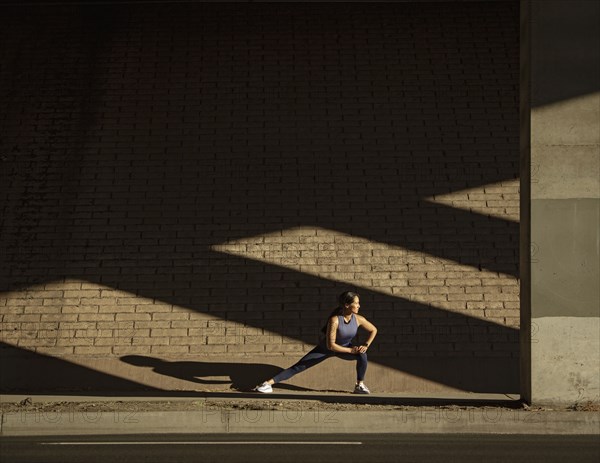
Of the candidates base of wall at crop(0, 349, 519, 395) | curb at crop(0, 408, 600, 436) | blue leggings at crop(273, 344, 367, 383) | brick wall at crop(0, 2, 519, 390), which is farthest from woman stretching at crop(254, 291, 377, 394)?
curb at crop(0, 408, 600, 436)

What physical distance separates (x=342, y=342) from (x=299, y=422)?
92.1 inches

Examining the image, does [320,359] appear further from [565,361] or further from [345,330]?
[565,361]

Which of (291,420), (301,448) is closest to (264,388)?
(291,420)

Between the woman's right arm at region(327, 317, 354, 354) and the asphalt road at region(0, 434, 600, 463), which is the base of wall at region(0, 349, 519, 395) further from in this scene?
the asphalt road at region(0, 434, 600, 463)

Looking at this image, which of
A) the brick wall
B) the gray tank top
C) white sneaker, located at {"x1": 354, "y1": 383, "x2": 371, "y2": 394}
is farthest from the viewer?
the brick wall

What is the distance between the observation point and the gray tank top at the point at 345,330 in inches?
485

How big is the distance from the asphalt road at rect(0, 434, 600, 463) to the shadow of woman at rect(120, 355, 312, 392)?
389 cm

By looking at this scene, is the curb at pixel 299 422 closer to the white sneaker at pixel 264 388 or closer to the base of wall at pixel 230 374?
the white sneaker at pixel 264 388

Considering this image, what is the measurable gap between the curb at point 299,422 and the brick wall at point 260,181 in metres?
3.56

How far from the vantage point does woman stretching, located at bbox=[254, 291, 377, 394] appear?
12227mm

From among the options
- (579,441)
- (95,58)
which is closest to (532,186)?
(579,441)

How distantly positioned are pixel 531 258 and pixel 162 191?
691cm

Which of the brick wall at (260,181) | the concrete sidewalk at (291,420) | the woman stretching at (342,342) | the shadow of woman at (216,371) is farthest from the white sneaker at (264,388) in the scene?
the concrete sidewalk at (291,420)

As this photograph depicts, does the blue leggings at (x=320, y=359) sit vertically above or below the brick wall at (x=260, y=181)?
below
